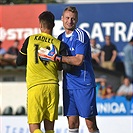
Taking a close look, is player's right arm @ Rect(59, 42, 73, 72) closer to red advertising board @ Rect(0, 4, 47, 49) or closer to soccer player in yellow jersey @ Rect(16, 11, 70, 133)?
soccer player in yellow jersey @ Rect(16, 11, 70, 133)

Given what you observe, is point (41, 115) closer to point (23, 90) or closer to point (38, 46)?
point (38, 46)

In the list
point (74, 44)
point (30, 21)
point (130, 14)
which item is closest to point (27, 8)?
point (30, 21)

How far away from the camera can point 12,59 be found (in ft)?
56.7

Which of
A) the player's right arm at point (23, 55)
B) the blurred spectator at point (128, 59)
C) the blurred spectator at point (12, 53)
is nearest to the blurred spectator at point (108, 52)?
the blurred spectator at point (128, 59)

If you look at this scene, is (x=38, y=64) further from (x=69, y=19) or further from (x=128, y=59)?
(x=128, y=59)

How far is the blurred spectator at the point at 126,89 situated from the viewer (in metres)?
16.5

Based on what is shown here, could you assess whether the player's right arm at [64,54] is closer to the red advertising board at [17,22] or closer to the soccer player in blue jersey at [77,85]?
the soccer player in blue jersey at [77,85]

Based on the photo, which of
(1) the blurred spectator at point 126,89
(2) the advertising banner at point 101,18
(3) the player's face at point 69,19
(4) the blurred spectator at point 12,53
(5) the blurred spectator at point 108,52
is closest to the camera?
(3) the player's face at point 69,19

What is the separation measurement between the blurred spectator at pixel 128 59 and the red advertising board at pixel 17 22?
8.74ft

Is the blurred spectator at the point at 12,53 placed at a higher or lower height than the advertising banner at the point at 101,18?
lower

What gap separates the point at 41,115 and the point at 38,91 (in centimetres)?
28

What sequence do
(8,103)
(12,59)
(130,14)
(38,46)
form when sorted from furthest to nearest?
1. (8,103)
2. (12,59)
3. (130,14)
4. (38,46)

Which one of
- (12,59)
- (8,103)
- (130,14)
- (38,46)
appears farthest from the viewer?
(8,103)

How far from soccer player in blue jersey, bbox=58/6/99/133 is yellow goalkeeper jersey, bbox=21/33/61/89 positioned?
0.36 meters
